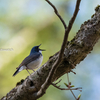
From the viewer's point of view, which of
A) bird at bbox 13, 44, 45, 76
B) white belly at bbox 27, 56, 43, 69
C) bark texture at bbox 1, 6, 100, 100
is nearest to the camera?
bark texture at bbox 1, 6, 100, 100

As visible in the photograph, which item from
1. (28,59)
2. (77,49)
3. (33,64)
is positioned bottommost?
(77,49)

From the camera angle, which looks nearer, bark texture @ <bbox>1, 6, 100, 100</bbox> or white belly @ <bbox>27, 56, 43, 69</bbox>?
bark texture @ <bbox>1, 6, 100, 100</bbox>

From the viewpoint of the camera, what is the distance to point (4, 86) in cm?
514

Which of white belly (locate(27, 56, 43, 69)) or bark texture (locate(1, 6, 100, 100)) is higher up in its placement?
white belly (locate(27, 56, 43, 69))

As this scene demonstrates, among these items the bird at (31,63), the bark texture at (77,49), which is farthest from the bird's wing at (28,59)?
the bark texture at (77,49)

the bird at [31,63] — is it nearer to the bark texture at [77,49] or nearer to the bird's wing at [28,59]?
the bird's wing at [28,59]

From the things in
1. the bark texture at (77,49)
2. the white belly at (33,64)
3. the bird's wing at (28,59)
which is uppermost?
the bird's wing at (28,59)

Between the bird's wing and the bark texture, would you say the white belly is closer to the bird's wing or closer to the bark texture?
the bird's wing

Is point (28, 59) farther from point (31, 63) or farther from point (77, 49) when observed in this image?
point (77, 49)

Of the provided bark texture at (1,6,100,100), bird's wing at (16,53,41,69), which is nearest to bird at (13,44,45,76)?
bird's wing at (16,53,41,69)

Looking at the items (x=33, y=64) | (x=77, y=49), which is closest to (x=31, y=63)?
(x=33, y=64)

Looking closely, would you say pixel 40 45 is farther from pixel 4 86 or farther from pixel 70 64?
pixel 70 64

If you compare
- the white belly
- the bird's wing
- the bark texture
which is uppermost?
the bird's wing

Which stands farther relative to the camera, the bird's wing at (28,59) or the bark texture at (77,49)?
the bird's wing at (28,59)
